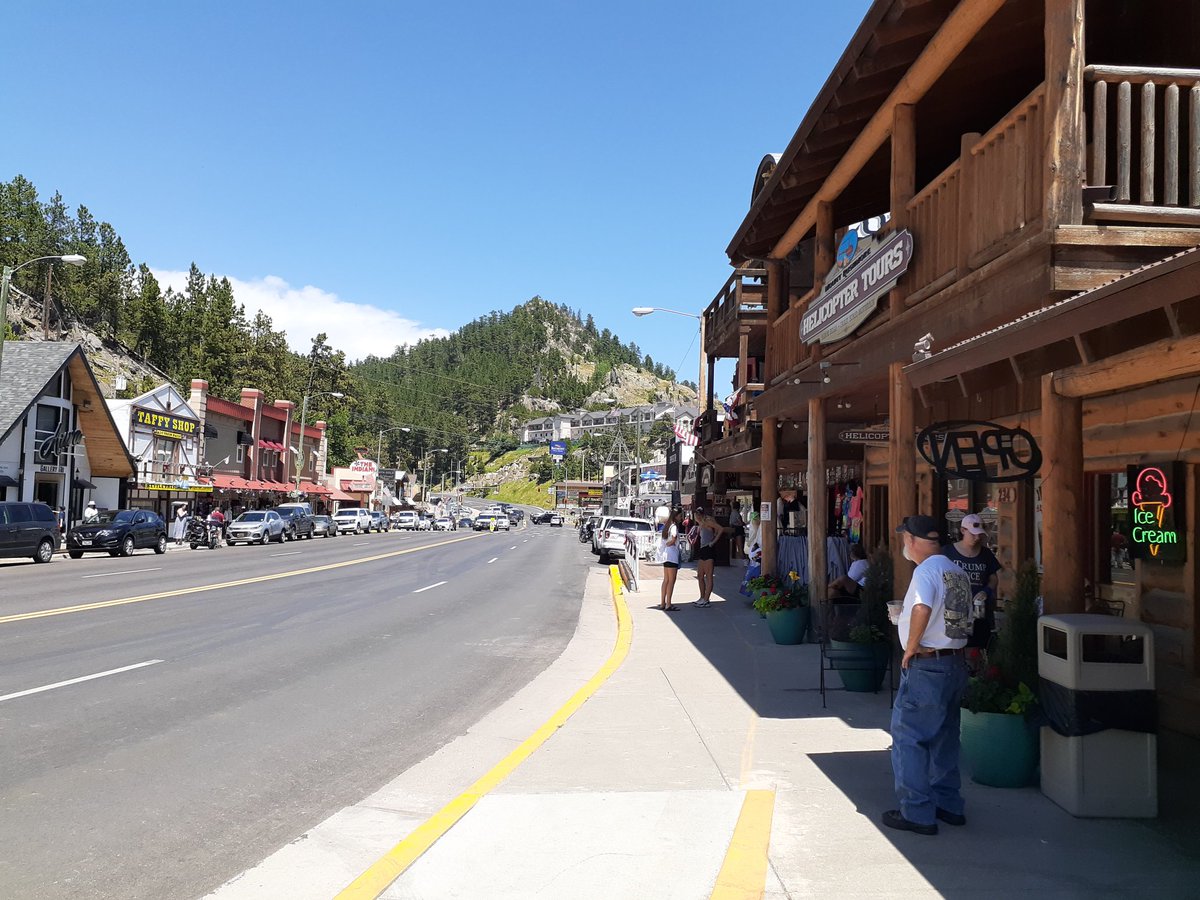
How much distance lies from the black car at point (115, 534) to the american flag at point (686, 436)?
19.5m

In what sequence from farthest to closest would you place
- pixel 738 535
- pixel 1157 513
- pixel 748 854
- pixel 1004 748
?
pixel 738 535, pixel 1157 513, pixel 1004 748, pixel 748 854

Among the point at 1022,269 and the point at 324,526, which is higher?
the point at 1022,269

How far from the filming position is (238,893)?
4551 mm

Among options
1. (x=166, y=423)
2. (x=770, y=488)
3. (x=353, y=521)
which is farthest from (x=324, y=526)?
(x=770, y=488)

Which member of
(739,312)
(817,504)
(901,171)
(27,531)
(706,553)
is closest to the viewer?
(901,171)

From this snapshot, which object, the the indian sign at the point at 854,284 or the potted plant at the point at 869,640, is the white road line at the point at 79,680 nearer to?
the potted plant at the point at 869,640

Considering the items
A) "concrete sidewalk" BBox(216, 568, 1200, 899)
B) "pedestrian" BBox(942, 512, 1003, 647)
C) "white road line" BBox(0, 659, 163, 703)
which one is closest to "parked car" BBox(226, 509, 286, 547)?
"white road line" BBox(0, 659, 163, 703)

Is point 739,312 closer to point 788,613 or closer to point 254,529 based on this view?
point 788,613

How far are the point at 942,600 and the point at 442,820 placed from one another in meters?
3.00

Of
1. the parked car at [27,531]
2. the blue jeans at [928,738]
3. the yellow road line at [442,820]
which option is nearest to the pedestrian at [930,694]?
the blue jeans at [928,738]

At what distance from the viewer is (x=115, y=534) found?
3338 centimetres

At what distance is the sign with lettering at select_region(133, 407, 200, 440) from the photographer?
47.2 metres

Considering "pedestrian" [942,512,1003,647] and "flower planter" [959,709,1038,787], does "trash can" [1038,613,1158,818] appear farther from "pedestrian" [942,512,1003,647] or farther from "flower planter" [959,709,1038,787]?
"pedestrian" [942,512,1003,647]

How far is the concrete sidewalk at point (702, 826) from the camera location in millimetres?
4555
